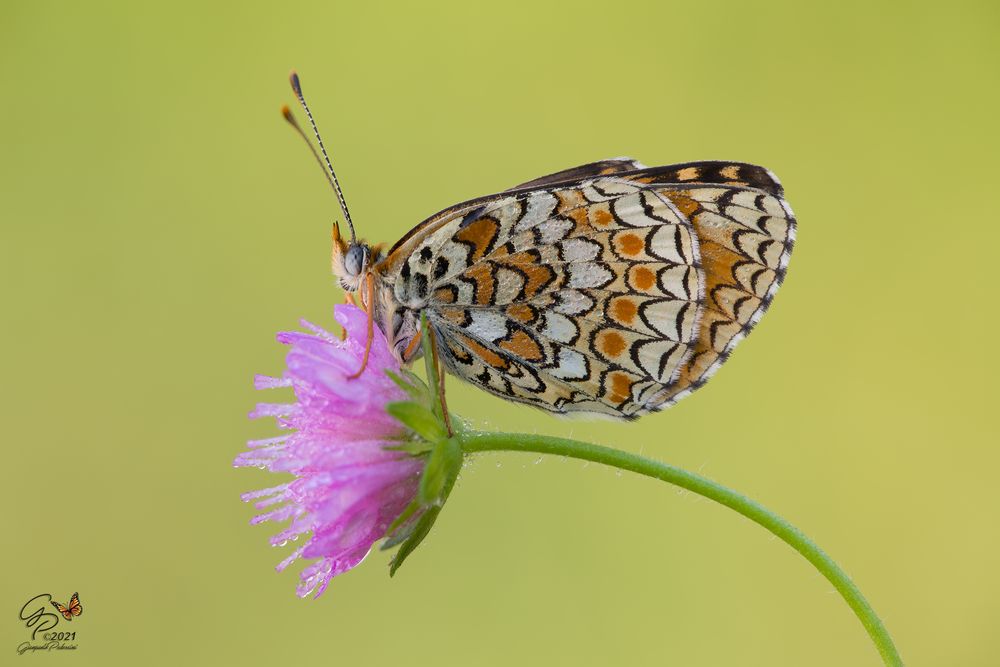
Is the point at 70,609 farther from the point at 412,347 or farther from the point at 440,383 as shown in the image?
the point at 440,383

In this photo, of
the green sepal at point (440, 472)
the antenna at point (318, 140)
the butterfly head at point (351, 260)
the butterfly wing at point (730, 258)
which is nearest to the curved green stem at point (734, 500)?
the green sepal at point (440, 472)

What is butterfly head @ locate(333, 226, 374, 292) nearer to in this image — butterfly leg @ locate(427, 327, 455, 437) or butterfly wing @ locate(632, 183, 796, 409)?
butterfly leg @ locate(427, 327, 455, 437)

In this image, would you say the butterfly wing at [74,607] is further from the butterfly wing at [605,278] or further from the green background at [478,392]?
the butterfly wing at [605,278]

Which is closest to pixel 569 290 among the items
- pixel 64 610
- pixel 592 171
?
pixel 592 171

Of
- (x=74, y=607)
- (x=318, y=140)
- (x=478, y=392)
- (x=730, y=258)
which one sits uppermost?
(x=318, y=140)

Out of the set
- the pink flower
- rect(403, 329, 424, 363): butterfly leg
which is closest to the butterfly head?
rect(403, 329, 424, 363): butterfly leg

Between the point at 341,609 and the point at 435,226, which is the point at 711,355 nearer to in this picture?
the point at 435,226
